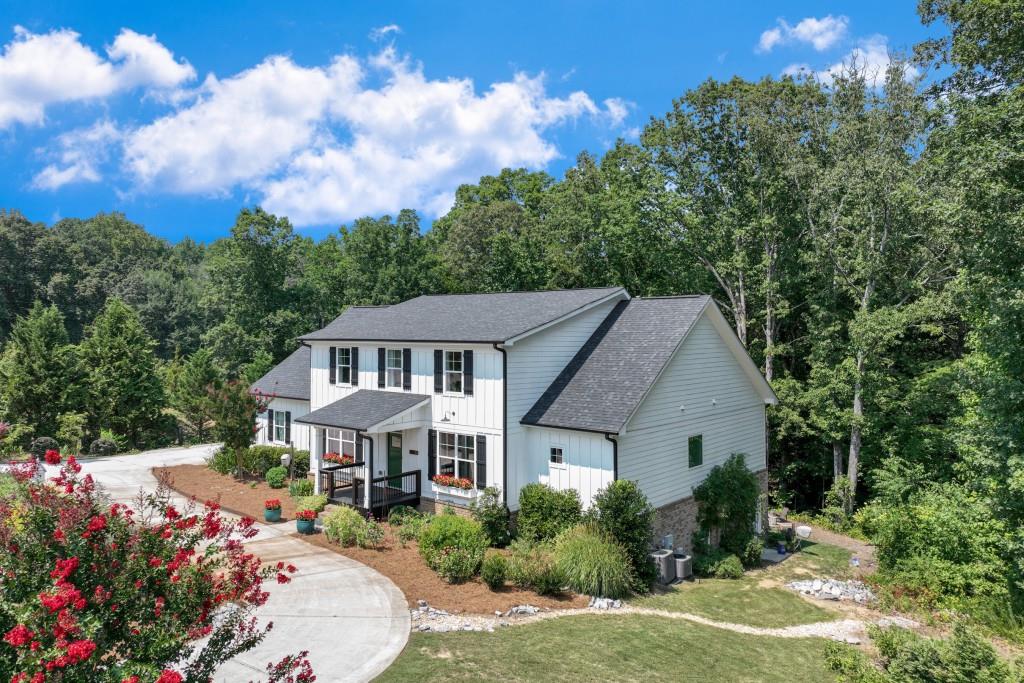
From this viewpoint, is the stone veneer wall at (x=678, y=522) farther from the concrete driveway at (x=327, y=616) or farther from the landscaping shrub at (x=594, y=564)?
the concrete driveway at (x=327, y=616)

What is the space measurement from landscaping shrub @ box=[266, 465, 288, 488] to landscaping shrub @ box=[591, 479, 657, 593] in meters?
13.3

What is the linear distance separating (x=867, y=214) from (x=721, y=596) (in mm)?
17090

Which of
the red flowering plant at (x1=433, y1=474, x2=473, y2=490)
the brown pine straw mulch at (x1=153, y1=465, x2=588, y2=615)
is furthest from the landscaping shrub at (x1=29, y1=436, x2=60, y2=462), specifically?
the red flowering plant at (x1=433, y1=474, x2=473, y2=490)

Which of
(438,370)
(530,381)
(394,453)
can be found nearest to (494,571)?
(530,381)

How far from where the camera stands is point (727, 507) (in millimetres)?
18750

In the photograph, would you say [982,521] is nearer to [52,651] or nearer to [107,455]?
[52,651]

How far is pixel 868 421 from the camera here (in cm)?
2489

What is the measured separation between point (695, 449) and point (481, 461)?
22.2 feet

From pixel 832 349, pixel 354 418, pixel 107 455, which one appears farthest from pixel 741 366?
A: pixel 107 455

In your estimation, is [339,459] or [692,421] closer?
[692,421]

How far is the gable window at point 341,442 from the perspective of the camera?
2247cm

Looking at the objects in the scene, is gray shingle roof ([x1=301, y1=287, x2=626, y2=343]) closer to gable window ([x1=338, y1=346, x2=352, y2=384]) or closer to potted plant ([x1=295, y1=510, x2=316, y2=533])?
gable window ([x1=338, y1=346, x2=352, y2=384])

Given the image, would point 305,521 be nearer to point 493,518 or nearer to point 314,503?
point 314,503

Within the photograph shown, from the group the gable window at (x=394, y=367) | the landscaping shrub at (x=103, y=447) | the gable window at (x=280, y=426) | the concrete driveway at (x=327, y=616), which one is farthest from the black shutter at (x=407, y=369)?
the landscaping shrub at (x=103, y=447)
